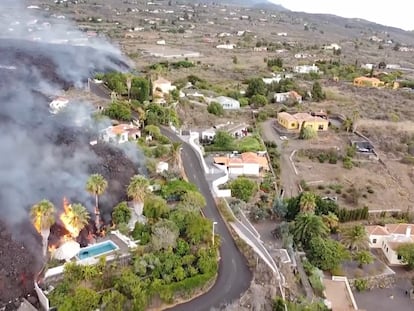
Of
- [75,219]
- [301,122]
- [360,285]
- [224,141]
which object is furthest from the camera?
[301,122]

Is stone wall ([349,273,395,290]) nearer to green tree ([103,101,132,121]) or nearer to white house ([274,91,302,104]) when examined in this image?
green tree ([103,101,132,121])

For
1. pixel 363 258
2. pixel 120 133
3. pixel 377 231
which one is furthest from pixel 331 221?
pixel 120 133

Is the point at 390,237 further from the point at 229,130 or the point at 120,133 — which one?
the point at 229,130

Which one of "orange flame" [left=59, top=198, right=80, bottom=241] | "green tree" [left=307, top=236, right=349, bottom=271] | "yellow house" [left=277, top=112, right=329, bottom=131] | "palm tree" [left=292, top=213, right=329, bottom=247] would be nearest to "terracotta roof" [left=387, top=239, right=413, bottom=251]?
"green tree" [left=307, top=236, right=349, bottom=271]

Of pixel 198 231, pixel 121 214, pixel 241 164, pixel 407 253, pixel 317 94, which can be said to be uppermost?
pixel 198 231

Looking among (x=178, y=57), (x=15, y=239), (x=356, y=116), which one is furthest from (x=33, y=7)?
(x=15, y=239)

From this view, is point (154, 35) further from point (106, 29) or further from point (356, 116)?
point (356, 116)
